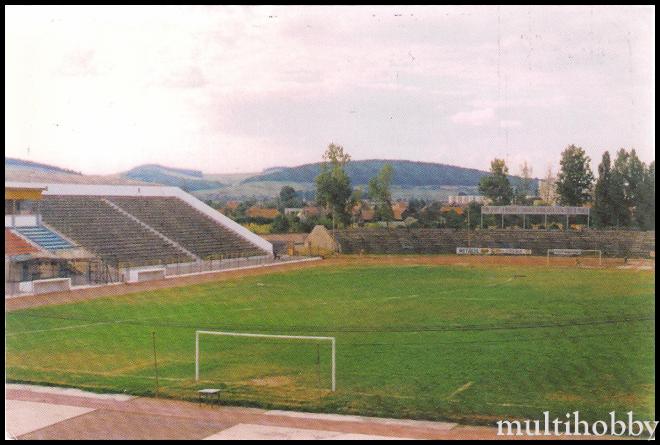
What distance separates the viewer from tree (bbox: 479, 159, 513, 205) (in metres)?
54.5

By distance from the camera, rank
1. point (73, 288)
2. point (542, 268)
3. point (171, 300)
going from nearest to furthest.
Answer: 1. point (171, 300)
2. point (73, 288)
3. point (542, 268)

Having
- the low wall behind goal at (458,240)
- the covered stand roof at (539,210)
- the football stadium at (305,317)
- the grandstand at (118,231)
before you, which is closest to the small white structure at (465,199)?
the covered stand roof at (539,210)

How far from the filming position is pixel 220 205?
45.8 meters

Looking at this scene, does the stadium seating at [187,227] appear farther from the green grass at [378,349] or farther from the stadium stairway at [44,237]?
the green grass at [378,349]

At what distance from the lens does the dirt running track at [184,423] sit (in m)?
9.75

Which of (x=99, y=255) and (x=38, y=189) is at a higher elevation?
(x=38, y=189)

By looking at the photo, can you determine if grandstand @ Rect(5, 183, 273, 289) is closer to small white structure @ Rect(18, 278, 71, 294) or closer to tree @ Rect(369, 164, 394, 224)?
small white structure @ Rect(18, 278, 71, 294)

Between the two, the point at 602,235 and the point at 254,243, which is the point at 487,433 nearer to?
the point at 254,243

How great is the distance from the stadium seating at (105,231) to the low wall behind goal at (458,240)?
A: 1248 cm

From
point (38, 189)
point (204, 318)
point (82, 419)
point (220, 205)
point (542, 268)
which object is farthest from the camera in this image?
point (220, 205)

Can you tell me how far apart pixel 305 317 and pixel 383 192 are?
34850 mm

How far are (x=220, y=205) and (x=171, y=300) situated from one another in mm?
22921

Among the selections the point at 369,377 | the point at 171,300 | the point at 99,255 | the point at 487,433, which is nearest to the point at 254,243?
the point at 99,255

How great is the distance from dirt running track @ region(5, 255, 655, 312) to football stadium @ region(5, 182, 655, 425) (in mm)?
135
